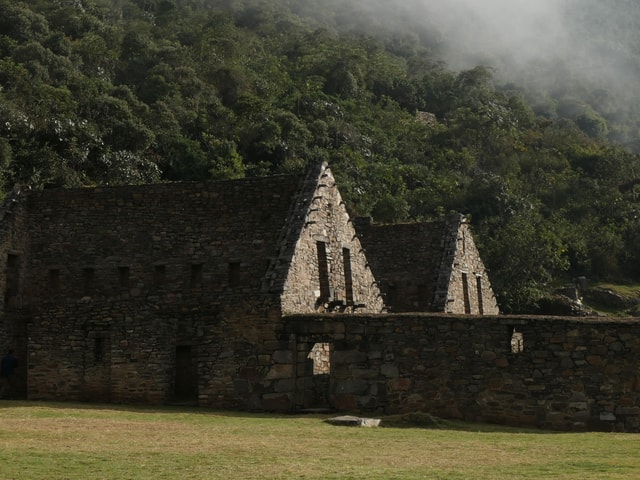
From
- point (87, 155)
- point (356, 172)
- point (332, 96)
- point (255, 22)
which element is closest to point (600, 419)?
point (87, 155)

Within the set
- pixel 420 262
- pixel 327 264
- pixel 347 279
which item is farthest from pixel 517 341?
pixel 420 262

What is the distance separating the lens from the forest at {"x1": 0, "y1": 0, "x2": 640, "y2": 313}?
186 feet

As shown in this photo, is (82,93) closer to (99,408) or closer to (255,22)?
(99,408)

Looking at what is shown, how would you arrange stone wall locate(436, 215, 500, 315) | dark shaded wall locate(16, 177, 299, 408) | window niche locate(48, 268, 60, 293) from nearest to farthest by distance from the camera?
dark shaded wall locate(16, 177, 299, 408)
window niche locate(48, 268, 60, 293)
stone wall locate(436, 215, 500, 315)

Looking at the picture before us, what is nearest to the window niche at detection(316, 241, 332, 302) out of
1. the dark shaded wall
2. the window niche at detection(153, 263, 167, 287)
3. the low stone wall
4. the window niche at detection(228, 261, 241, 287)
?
the dark shaded wall

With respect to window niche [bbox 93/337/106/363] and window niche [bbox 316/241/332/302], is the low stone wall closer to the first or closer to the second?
window niche [bbox 316/241/332/302]

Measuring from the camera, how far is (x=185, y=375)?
2511 centimetres

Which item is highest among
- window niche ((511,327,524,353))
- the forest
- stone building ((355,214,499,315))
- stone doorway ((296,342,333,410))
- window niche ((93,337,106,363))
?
the forest

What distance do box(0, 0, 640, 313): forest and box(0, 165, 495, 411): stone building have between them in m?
19.5

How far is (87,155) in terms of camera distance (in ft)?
177

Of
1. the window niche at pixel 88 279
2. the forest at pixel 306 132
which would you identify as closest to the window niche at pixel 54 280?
the window niche at pixel 88 279

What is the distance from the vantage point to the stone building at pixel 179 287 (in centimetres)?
2334

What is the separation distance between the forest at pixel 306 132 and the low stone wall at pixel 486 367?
27435 mm

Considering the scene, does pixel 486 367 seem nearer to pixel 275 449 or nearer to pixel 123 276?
pixel 275 449
